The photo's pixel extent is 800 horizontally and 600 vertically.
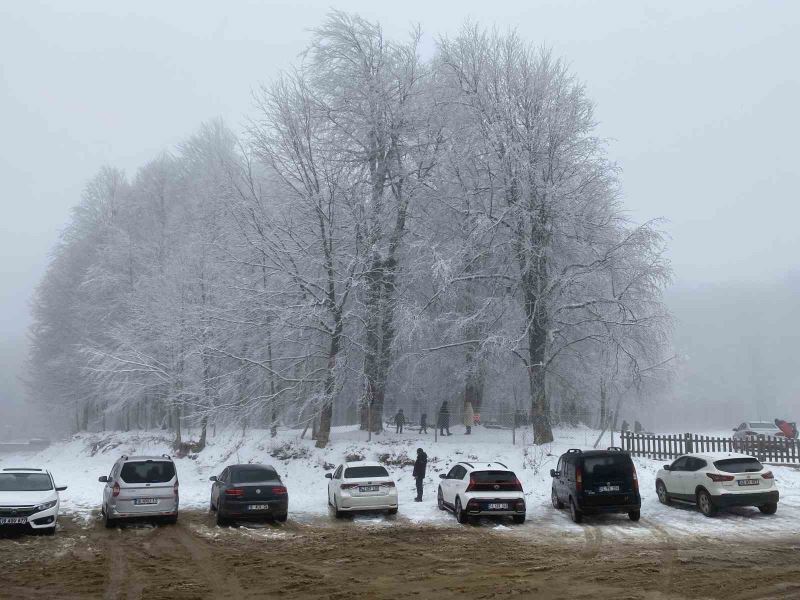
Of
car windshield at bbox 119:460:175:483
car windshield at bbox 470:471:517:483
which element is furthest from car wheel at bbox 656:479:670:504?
car windshield at bbox 119:460:175:483

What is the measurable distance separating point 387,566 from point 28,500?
884cm

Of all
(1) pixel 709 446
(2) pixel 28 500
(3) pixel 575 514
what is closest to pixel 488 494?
(3) pixel 575 514

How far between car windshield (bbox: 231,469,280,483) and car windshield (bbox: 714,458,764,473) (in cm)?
1134

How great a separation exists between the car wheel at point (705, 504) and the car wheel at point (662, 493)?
5.00 feet

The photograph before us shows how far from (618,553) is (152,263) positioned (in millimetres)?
34066

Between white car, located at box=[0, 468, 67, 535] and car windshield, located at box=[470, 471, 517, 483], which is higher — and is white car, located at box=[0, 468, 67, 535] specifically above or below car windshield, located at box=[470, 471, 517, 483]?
below

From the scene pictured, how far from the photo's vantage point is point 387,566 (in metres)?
11.3

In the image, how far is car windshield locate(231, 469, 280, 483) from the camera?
1716 centimetres

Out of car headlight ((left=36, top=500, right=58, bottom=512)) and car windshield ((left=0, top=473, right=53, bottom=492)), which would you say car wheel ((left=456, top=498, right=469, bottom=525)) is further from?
car windshield ((left=0, top=473, right=53, bottom=492))

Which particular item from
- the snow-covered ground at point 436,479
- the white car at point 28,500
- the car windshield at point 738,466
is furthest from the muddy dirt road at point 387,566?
the car windshield at point 738,466

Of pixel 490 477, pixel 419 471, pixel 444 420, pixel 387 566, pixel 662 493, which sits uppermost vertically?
pixel 444 420

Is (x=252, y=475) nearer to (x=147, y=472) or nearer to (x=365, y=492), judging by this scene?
(x=147, y=472)

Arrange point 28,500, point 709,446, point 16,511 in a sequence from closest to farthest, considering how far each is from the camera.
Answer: point 16,511 → point 28,500 → point 709,446

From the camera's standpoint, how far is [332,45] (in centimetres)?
2756
